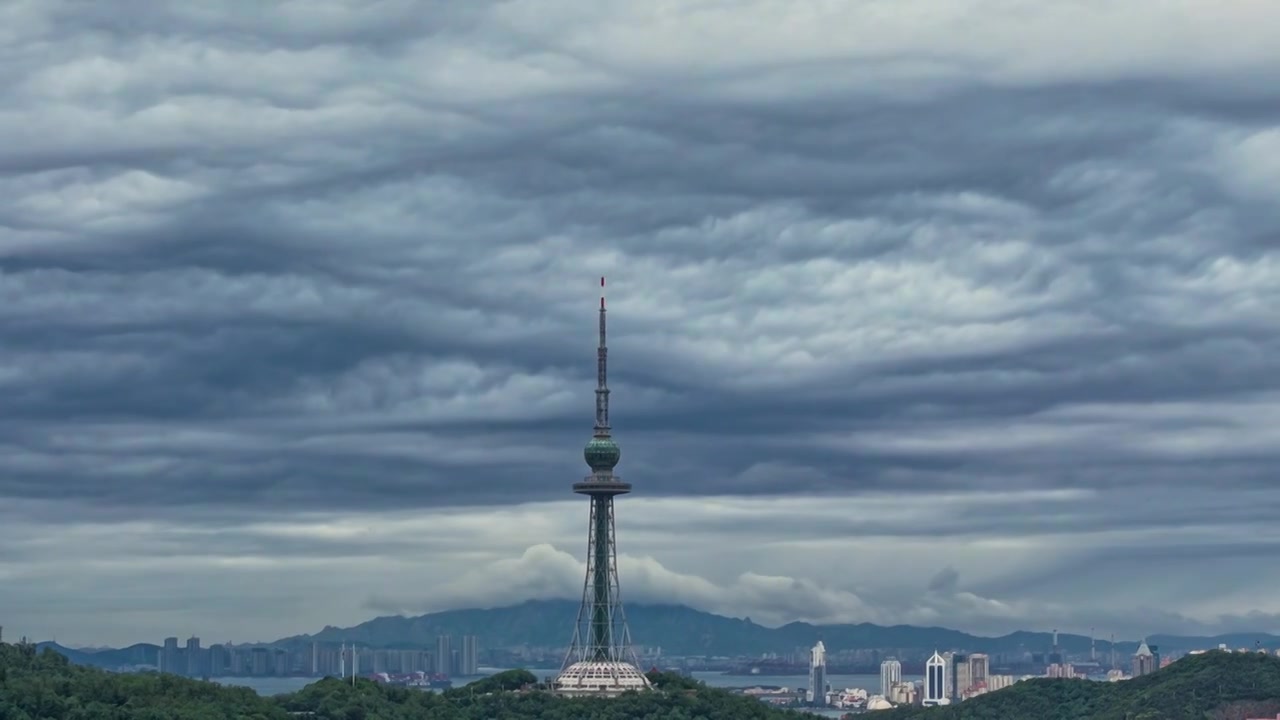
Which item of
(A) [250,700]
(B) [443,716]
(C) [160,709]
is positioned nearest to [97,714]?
(C) [160,709]

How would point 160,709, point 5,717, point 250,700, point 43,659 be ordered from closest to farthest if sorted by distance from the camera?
1. point 5,717
2. point 160,709
3. point 250,700
4. point 43,659

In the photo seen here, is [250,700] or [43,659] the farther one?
[43,659]

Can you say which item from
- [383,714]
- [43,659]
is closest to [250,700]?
[383,714]

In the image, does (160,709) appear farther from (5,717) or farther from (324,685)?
(324,685)

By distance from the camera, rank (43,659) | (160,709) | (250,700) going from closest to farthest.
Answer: (160,709) < (250,700) < (43,659)

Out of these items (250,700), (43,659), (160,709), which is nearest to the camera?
(160,709)

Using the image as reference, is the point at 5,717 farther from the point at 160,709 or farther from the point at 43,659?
the point at 43,659

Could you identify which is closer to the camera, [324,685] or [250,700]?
[250,700]

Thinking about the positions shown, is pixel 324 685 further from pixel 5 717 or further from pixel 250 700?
pixel 5 717

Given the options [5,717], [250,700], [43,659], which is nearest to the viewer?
[5,717]
